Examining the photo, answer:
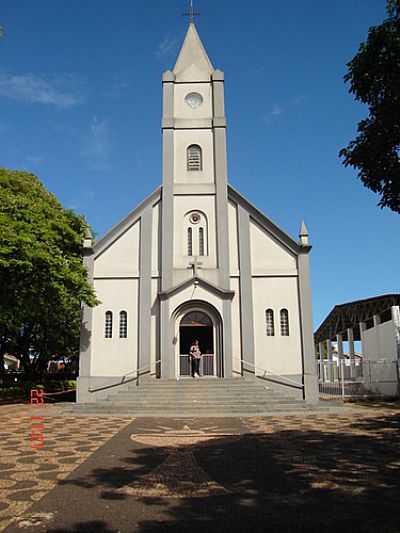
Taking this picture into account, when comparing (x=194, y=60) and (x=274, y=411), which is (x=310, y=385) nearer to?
(x=274, y=411)

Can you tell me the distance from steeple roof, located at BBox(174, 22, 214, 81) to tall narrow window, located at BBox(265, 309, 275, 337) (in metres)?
13.6

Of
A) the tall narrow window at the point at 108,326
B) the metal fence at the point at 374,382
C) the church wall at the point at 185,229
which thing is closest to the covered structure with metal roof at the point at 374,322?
the metal fence at the point at 374,382

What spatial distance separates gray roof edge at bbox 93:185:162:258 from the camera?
75.5 feet

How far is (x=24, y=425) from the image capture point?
1421cm

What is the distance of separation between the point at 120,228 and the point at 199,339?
271 inches

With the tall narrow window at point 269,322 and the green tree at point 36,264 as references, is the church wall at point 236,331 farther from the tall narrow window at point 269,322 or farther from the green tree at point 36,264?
the green tree at point 36,264

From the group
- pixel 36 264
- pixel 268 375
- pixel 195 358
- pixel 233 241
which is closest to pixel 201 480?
pixel 36 264

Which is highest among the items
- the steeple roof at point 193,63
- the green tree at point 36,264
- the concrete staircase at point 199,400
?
the steeple roof at point 193,63

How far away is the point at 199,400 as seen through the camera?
18922mm

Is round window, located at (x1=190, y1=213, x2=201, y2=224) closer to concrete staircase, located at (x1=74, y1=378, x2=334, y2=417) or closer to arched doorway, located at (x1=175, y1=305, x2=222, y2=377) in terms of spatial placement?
arched doorway, located at (x1=175, y1=305, x2=222, y2=377)

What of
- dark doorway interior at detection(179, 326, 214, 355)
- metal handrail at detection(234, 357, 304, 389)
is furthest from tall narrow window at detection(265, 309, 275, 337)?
dark doorway interior at detection(179, 326, 214, 355)

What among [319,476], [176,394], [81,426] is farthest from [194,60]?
[319,476]

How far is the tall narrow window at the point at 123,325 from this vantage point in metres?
22.1

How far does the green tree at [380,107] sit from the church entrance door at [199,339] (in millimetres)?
12141
